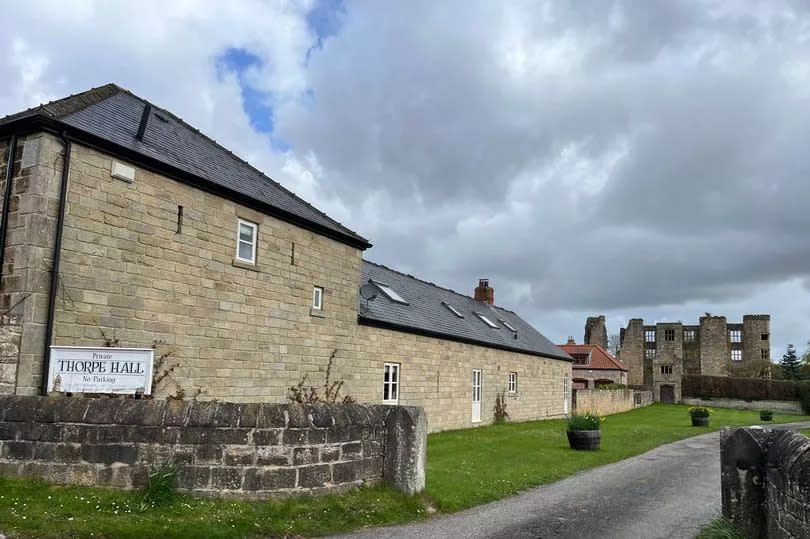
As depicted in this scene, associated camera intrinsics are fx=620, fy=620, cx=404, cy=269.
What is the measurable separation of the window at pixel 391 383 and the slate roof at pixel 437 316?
1260mm

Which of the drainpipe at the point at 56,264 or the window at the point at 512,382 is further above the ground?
the drainpipe at the point at 56,264

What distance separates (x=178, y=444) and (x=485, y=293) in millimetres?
30325

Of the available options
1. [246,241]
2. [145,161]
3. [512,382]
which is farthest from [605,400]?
[145,161]

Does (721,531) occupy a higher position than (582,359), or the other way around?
(582,359)

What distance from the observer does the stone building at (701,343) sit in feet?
240

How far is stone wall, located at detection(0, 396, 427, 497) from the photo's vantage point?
25.4 feet

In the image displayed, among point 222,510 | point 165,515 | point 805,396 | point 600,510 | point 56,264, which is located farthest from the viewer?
point 805,396

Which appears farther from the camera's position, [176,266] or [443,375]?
[443,375]

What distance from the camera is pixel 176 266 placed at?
12422 millimetres

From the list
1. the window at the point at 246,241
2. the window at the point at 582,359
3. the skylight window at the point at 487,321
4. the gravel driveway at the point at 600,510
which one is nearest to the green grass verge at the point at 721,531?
the gravel driveway at the point at 600,510

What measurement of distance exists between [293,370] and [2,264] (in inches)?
269

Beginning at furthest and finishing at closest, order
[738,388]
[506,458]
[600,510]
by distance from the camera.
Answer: [738,388] < [506,458] < [600,510]

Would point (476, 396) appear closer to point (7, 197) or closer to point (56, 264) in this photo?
point (56, 264)

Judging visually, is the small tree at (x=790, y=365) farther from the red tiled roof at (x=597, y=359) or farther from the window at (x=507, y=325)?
the window at (x=507, y=325)
